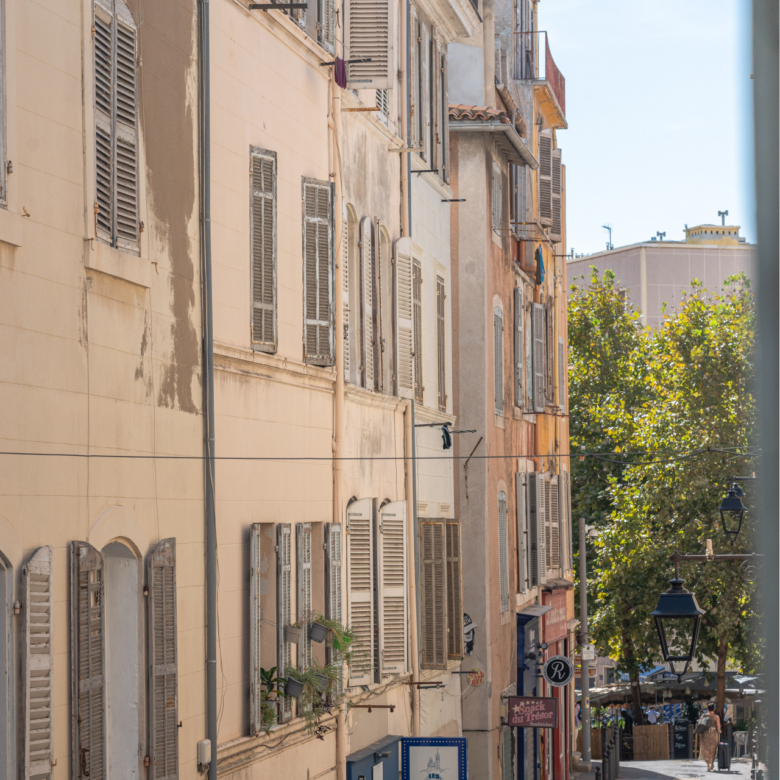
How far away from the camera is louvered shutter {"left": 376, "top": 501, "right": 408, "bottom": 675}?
14.5m

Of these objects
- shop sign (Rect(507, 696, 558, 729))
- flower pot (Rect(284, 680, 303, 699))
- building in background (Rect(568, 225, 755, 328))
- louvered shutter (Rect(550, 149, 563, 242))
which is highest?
building in background (Rect(568, 225, 755, 328))

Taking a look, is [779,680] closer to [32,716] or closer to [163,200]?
[32,716]

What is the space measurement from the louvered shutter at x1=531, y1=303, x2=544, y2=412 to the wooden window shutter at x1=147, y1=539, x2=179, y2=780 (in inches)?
634

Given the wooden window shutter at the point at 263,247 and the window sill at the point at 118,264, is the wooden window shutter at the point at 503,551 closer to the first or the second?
the wooden window shutter at the point at 263,247

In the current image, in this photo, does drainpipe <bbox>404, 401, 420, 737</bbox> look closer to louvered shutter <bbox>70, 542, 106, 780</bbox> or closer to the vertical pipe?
louvered shutter <bbox>70, 542, 106, 780</bbox>

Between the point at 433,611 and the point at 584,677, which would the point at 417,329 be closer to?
the point at 433,611

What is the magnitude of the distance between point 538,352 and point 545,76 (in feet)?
20.9

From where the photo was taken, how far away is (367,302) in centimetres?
1453

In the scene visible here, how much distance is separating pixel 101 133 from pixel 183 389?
2097 millimetres

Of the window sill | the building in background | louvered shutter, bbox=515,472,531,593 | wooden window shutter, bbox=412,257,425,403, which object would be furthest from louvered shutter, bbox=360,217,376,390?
the building in background

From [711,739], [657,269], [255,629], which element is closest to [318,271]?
[255,629]

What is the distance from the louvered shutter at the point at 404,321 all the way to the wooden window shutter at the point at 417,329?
45 cm

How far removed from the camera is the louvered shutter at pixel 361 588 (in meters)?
13.5

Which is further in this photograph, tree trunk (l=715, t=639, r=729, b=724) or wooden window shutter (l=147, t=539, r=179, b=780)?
tree trunk (l=715, t=639, r=729, b=724)
